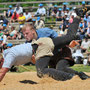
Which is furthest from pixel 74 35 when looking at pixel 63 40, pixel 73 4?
pixel 73 4

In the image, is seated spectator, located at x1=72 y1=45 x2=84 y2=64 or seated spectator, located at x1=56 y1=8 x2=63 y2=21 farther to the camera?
seated spectator, located at x1=56 y1=8 x2=63 y2=21

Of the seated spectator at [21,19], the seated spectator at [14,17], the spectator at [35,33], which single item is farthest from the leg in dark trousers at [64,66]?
the seated spectator at [14,17]

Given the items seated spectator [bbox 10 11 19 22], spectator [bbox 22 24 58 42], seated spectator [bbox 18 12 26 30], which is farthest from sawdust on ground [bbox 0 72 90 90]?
seated spectator [bbox 10 11 19 22]

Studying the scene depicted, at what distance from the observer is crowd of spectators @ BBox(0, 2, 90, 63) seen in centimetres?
1529

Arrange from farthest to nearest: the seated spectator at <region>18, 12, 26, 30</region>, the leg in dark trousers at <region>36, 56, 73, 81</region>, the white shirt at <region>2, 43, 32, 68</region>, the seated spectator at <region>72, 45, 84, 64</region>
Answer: the seated spectator at <region>18, 12, 26, 30</region>, the seated spectator at <region>72, 45, 84, 64</region>, the leg in dark trousers at <region>36, 56, 73, 81</region>, the white shirt at <region>2, 43, 32, 68</region>

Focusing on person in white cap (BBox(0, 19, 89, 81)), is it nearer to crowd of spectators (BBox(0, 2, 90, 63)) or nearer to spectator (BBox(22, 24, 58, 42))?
spectator (BBox(22, 24, 58, 42))

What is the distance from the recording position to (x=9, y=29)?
59.9 ft

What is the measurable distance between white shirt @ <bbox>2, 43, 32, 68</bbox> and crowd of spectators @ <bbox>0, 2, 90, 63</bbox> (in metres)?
8.43

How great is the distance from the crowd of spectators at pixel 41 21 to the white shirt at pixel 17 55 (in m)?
8.43

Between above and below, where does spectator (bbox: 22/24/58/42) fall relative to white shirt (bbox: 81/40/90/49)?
above

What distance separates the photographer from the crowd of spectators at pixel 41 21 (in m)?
15.3

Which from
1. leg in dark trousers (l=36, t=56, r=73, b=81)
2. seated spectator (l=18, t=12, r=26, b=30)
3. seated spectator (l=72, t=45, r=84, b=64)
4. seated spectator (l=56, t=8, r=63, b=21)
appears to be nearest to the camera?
leg in dark trousers (l=36, t=56, r=73, b=81)

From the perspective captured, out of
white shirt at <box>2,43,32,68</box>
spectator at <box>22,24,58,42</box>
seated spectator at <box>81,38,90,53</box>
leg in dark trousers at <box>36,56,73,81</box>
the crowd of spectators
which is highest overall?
spectator at <box>22,24,58,42</box>

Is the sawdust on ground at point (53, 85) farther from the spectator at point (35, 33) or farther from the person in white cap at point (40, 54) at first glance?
the spectator at point (35, 33)
